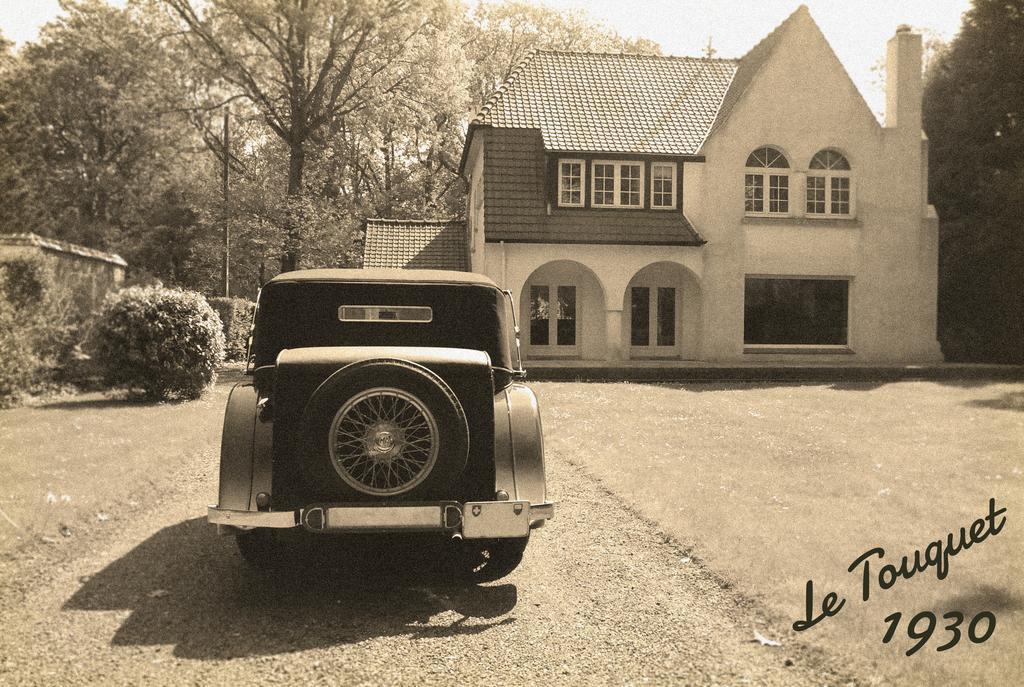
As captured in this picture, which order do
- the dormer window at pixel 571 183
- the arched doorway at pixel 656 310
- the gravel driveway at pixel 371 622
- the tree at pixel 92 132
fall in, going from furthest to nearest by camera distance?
the tree at pixel 92 132 → the arched doorway at pixel 656 310 → the dormer window at pixel 571 183 → the gravel driveway at pixel 371 622

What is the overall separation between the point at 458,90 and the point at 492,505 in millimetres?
32748

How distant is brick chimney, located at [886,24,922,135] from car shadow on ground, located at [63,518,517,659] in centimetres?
2499

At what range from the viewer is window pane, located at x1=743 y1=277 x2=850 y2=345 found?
86.5 feet

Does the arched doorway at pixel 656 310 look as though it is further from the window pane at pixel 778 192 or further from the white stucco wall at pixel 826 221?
the window pane at pixel 778 192

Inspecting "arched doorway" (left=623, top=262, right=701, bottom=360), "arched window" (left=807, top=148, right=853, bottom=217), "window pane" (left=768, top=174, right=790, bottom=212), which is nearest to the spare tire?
"arched doorway" (left=623, top=262, right=701, bottom=360)

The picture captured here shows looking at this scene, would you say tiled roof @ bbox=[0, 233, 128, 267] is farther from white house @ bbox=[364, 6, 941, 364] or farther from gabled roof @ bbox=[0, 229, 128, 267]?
white house @ bbox=[364, 6, 941, 364]

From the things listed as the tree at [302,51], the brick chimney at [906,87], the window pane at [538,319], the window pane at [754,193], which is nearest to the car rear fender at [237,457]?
the window pane at [538,319]

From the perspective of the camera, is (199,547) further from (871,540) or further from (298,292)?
(871,540)

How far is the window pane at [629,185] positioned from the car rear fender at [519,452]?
20.7 metres

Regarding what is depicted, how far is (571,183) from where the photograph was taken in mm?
25562

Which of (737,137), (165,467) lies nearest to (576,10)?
(737,137)

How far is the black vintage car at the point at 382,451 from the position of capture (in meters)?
5.06

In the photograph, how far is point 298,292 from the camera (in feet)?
20.9

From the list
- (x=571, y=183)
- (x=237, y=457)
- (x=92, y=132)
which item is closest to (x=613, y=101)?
(x=571, y=183)
